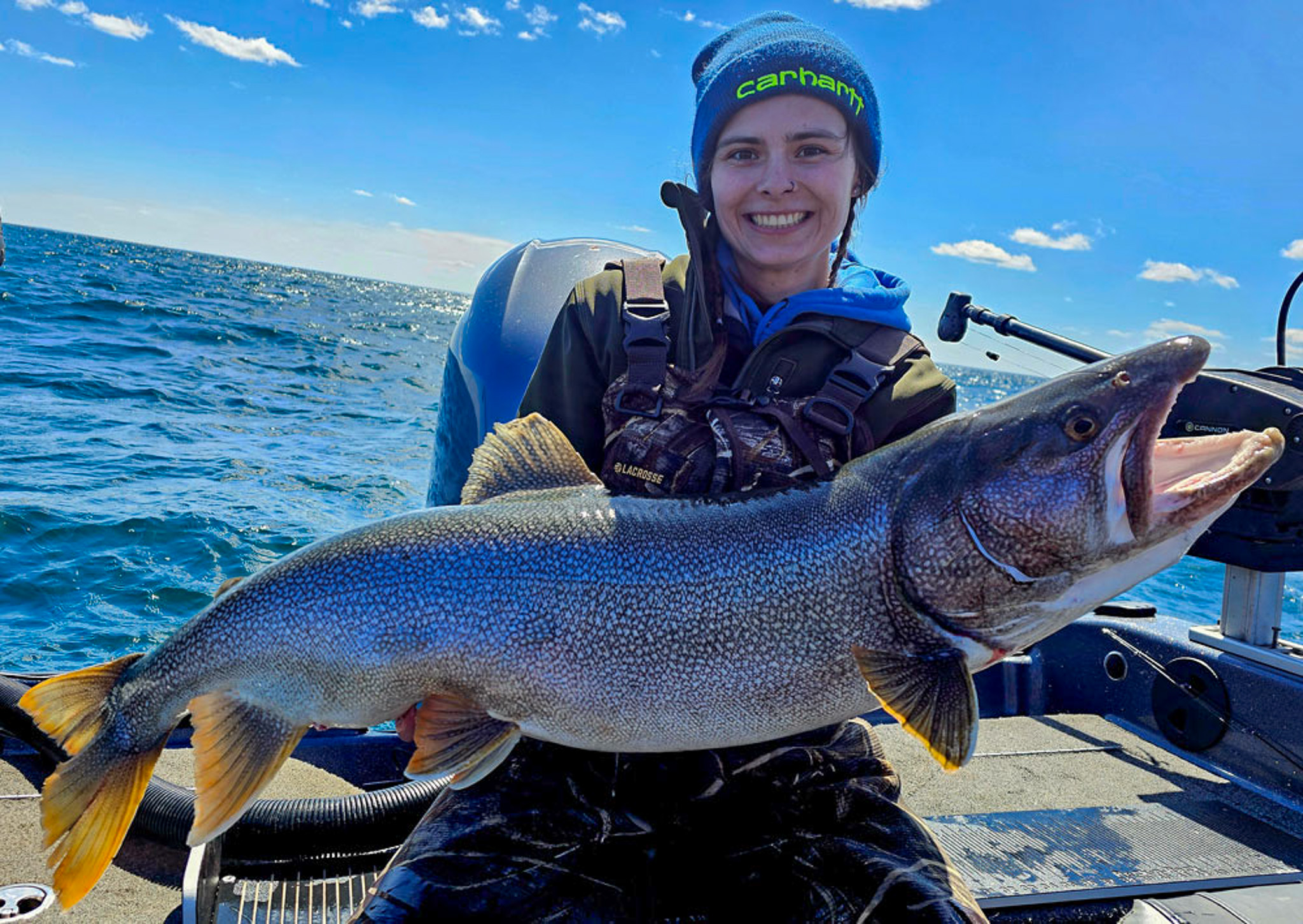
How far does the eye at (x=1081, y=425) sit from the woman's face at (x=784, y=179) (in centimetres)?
128

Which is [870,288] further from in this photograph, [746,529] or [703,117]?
[746,529]

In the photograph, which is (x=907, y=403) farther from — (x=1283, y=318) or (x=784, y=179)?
(x=1283, y=318)

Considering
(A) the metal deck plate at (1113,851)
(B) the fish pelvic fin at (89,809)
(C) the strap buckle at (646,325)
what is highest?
(C) the strap buckle at (646,325)

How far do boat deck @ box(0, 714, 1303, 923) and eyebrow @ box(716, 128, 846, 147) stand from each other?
2740 mm

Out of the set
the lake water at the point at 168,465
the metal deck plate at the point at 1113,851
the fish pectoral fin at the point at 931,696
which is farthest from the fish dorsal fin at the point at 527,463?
the lake water at the point at 168,465

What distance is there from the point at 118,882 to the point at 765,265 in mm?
3405

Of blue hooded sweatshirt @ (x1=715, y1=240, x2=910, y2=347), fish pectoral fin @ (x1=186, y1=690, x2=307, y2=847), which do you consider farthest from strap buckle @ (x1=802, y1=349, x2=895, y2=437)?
fish pectoral fin @ (x1=186, y1=690, x2=307, y2=847)

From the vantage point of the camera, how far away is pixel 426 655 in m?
2.46

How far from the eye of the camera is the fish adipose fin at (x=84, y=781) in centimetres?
241

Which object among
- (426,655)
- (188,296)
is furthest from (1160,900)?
(188,296)

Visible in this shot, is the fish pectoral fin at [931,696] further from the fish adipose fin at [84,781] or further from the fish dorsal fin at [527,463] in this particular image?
the fish adipose fin at [84,781]

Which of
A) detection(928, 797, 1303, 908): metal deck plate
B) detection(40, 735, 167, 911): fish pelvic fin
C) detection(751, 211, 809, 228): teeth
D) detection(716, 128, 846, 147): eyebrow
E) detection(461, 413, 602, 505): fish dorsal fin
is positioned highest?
detection(716, 128, 846, 147): eyebrow

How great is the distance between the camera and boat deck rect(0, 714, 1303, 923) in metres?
3.15

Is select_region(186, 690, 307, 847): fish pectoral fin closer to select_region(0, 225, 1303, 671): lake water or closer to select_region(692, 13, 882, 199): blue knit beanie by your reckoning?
select_region(692, 13, 882, 199): blue knit beanie
